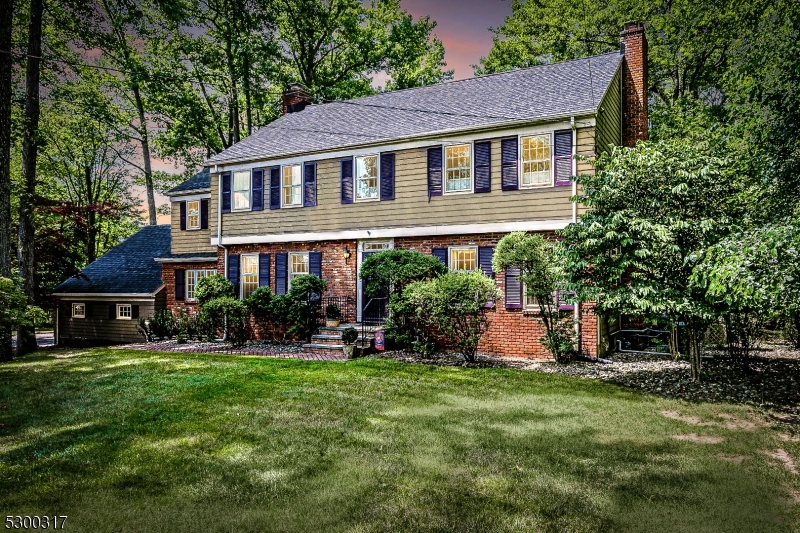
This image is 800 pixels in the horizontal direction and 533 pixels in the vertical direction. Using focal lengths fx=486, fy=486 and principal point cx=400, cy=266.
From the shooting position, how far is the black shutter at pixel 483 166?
12.8m

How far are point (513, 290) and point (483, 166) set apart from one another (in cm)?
338

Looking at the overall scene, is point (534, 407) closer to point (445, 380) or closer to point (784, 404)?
point (445, 380)

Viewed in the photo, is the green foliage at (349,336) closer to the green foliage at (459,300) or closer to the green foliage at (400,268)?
the green foliage at (400,268)

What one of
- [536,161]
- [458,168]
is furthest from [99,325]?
[536,161]

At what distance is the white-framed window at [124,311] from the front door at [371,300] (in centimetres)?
1169

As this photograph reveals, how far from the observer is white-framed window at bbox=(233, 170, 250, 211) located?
54.3ft

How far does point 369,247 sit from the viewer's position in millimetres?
14516

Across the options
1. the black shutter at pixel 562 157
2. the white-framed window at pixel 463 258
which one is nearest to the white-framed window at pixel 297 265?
the white-framed window at pixel 463 258

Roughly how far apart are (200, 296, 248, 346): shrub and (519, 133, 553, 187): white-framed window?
8.94 meters

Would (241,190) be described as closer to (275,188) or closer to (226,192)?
(226,192)

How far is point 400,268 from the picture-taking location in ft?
39.4

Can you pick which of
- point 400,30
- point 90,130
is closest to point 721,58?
point 400,30

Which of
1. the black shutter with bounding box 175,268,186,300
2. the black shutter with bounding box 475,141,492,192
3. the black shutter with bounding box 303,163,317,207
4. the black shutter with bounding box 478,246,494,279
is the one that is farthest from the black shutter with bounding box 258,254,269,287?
the black shutter with bounding box 475,141,492,192

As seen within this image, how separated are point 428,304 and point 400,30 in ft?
74.0
